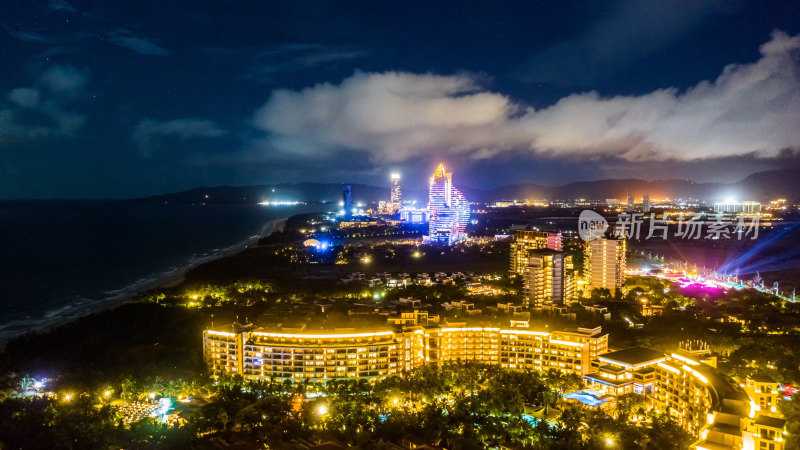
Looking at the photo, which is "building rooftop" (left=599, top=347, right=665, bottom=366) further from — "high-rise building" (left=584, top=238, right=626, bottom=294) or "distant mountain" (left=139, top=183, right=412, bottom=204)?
"distant mountain" (left=139, top=183, right=412, bottom=204)

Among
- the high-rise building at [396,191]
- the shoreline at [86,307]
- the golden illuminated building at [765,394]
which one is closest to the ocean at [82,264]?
the shoreline at [86,307]

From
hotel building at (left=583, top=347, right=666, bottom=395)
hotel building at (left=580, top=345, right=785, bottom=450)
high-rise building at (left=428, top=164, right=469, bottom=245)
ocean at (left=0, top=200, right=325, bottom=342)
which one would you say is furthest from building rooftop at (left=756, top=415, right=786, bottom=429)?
high-rise building at (left=428, top=164, right=469, bottom=245)

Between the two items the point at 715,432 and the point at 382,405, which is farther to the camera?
the point at 382,405

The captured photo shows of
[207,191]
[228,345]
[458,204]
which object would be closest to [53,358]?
[228,345]

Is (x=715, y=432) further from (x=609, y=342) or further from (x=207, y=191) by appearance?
(x=207, y=191)

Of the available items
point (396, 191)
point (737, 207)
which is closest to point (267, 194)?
point (396, 191)
